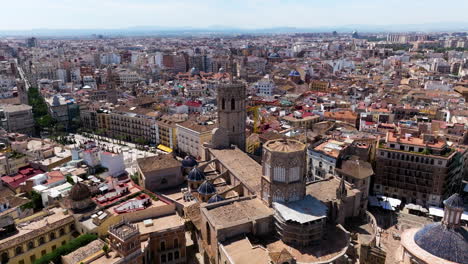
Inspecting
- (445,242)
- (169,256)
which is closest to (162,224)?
(169,256)

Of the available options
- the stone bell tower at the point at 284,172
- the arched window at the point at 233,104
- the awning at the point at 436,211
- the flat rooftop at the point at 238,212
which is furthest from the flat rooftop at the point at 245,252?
the awning at the point at 436,211

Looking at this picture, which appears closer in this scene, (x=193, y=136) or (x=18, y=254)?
(x=18, y=254)

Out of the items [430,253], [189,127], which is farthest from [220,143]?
[430,253]

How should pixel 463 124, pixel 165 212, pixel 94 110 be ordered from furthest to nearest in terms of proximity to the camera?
pixel 94 110 → pixel 463 124 → pixel 165 212

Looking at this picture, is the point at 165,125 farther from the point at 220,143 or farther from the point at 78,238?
the point at 78,238

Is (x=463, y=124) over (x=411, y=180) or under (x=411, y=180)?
over

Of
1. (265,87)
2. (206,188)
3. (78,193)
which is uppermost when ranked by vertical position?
(265,87)

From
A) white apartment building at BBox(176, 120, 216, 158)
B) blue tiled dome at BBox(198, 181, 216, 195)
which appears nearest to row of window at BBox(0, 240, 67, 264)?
blue tiled dome at BBox(198, 181, 216, 195)

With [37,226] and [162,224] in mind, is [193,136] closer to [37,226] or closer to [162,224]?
[162,224]
